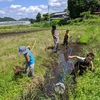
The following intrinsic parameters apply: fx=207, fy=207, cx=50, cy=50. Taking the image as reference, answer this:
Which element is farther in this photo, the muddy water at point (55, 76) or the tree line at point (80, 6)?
the tree line at point (80, 6)

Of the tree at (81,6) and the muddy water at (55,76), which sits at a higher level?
the tree at (81,6)

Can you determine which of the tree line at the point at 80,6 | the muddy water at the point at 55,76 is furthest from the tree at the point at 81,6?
the muddy water at the point at 55,76

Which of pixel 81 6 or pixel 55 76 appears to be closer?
pixel 55 76

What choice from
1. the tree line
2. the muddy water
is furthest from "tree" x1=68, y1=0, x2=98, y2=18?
the muddy water

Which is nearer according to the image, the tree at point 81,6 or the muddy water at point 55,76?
the muddy water at point 55,76

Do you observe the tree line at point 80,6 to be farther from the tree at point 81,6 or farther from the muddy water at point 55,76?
the muddy water at point 55,76

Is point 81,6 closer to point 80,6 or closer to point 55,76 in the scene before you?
point 80,6

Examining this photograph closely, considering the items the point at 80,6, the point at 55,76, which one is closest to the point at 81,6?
the point at 80,6

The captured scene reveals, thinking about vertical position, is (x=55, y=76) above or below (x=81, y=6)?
below

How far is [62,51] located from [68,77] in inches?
229

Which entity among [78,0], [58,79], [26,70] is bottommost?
[58,79]

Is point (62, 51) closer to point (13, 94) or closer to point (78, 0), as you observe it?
point (13, 94)

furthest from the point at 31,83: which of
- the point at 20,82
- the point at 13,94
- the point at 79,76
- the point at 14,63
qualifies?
the point at 14,63

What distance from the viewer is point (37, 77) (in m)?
7.45
